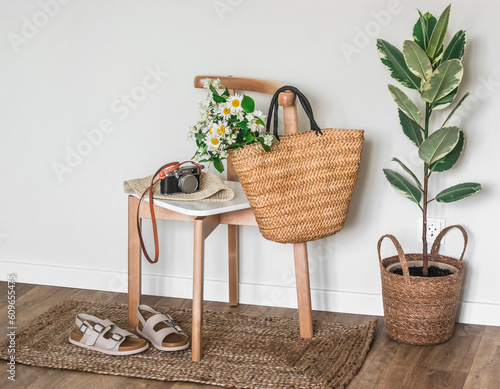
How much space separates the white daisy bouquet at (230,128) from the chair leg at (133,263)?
405mm

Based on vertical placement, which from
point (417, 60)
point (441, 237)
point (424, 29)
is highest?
point (424, 29)

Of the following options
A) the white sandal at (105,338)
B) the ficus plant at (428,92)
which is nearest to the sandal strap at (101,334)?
Answer: the white sandal at (105,338)

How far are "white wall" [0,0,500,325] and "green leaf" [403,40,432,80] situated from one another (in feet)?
0.96

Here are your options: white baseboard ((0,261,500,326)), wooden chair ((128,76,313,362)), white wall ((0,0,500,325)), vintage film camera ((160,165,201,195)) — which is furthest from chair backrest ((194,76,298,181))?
white baseboard ((0,261,500,326))

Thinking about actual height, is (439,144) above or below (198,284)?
above

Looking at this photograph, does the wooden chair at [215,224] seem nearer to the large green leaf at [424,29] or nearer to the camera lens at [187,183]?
the camera lens at [187,183]

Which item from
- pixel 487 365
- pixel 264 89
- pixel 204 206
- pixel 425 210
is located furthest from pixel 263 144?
pixel 487 365

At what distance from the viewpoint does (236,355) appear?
216 cm

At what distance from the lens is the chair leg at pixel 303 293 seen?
228 centimetres

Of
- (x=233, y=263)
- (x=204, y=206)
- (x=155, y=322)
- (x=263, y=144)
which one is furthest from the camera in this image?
(x=233, y=263)

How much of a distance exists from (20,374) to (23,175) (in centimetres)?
106

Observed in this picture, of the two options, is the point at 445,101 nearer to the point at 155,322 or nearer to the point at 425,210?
the point at 425,210

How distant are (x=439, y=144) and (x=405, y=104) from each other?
0.54 ft

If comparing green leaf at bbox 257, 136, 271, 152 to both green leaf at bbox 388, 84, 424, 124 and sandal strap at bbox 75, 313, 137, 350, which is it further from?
sandal strap at bbox 75, 313, 137, 350
